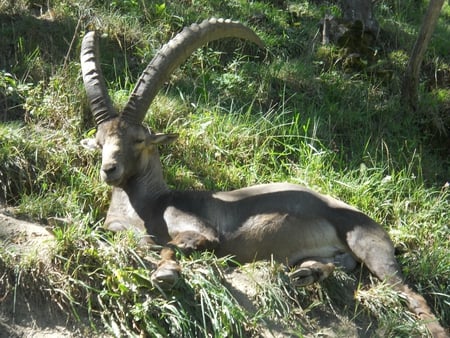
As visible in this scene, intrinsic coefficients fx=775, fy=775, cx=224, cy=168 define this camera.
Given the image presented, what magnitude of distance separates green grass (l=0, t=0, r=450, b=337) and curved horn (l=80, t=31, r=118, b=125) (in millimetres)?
830

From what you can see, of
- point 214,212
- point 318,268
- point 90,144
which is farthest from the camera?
point 90,144

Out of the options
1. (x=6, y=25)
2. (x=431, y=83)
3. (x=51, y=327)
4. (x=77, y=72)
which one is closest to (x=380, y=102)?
(x=431, y=83)

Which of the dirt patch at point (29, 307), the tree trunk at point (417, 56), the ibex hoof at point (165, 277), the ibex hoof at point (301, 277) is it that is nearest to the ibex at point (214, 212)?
the ibex hoof at point (301, 277)

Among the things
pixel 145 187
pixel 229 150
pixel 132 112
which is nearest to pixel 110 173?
pixel 145 187

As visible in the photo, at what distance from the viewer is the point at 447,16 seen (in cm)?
1452

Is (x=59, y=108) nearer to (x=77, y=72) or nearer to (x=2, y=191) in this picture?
(x=77, y=72)

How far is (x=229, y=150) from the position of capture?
30.7ft

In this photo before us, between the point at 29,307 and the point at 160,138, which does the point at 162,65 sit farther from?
the point at 29,307

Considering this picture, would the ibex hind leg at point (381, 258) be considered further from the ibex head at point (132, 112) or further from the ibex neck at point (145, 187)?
the ibex head at point (132, 112)

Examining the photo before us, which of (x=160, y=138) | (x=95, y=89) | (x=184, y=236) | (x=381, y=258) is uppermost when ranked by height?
(x=95, y=89)

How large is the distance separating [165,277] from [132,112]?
2176mm

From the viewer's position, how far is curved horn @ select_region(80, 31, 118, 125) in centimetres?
805

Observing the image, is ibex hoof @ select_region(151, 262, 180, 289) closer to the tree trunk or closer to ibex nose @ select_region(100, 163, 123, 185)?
ibex nose @ select_region(100, 163, 123, 185)

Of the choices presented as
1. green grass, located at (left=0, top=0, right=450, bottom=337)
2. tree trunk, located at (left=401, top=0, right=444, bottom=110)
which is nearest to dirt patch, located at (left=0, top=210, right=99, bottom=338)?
green grass, located at (left=0, top=0, right=450, bottom=337)
